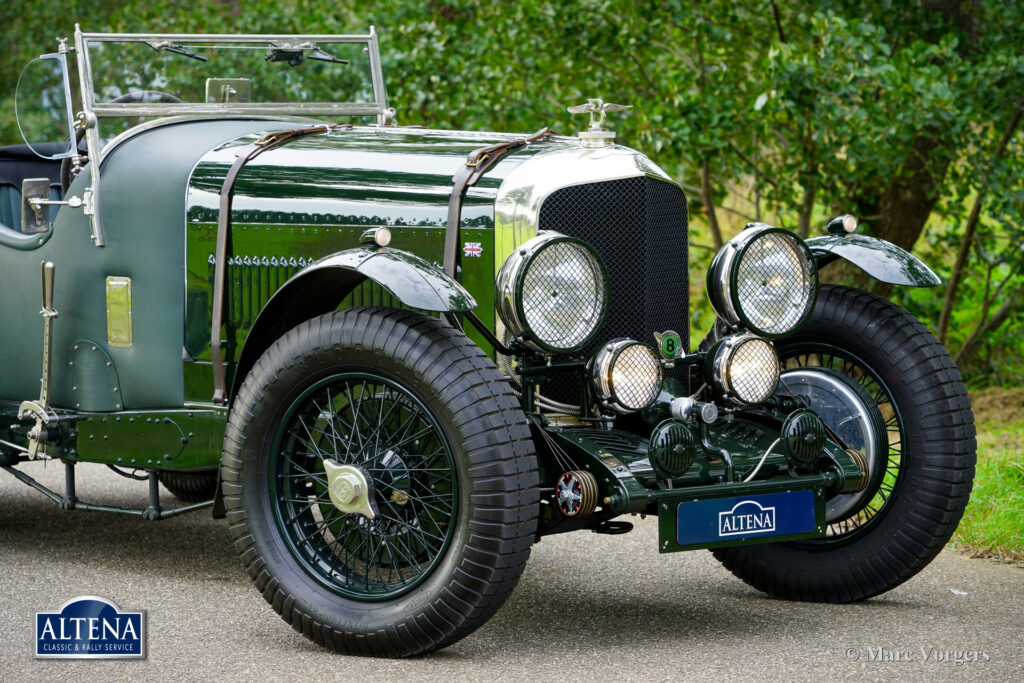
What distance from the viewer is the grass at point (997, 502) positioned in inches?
197

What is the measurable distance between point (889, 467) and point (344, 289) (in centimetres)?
182

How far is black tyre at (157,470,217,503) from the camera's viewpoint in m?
5.75

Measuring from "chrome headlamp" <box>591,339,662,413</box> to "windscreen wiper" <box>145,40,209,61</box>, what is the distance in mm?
2415

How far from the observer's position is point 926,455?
4.07 m

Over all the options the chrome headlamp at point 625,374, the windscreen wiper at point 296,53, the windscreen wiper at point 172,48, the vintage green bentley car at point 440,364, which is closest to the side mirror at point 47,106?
the vintage green bentley car at point 440,364

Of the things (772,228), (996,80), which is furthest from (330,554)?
(996,80)

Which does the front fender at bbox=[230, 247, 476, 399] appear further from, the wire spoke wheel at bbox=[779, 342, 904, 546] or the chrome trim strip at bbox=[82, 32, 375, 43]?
the chrome trim strip at bbox=[82, 32, 375, 43]

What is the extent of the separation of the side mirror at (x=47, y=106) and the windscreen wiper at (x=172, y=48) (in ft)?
1.15

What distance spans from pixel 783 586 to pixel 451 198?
5.42ft

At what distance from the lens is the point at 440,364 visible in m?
3.49

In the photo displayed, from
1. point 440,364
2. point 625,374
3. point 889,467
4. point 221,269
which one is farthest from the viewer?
point 221,269

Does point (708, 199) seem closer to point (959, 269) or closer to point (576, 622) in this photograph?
point (959, 269)

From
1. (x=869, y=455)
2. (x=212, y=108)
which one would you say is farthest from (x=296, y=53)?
(x=869, y=455)

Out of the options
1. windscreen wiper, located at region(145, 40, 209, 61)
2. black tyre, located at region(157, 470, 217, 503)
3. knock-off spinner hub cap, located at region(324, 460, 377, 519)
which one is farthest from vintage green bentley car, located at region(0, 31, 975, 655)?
black tyre, located at region(157, 470, 217, 503)
